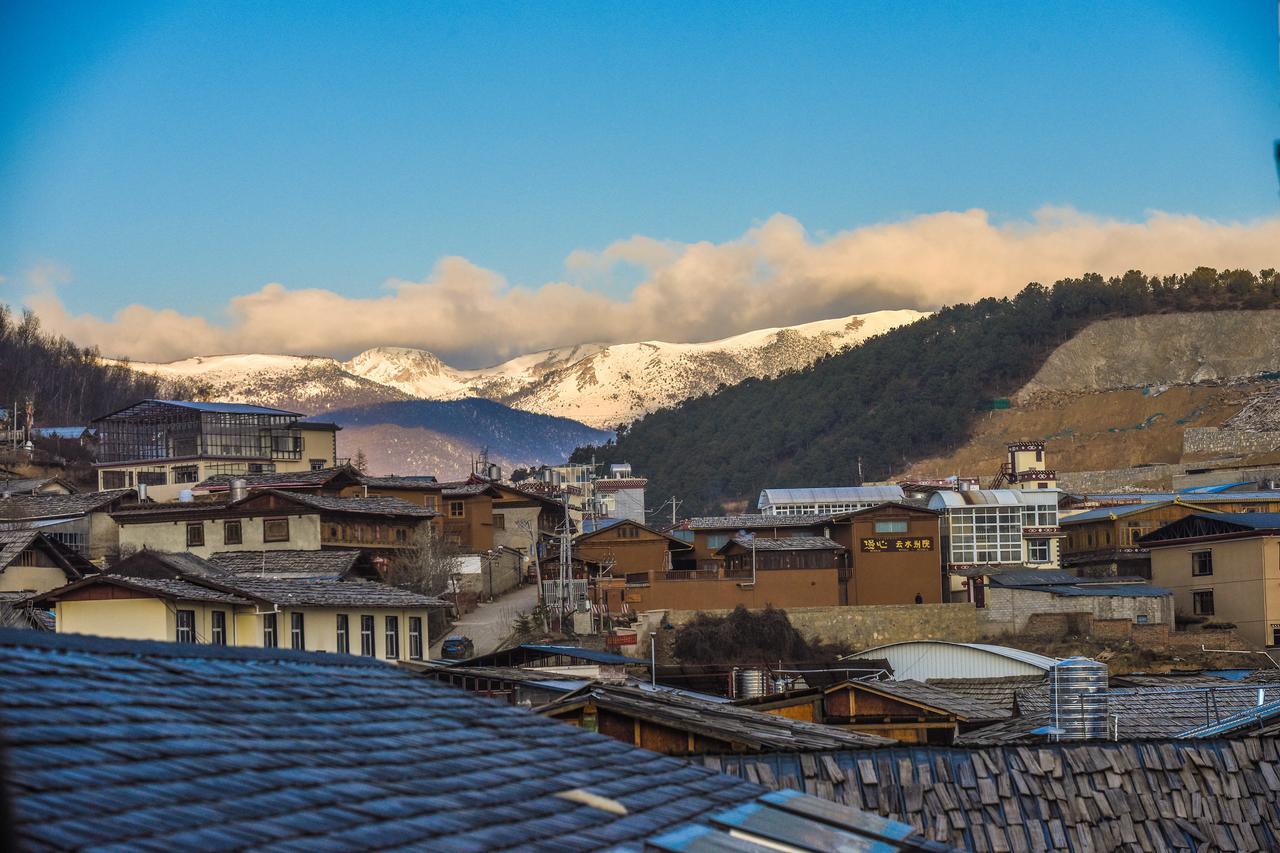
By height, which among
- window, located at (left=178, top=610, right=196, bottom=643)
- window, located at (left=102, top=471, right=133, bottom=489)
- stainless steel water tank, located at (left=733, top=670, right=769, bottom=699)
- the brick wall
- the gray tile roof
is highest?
window, located at (left=102, top=471, right=133, bottom=489)

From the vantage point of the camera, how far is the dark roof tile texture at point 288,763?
5.23m

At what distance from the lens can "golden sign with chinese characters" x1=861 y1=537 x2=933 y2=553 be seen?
56.8m

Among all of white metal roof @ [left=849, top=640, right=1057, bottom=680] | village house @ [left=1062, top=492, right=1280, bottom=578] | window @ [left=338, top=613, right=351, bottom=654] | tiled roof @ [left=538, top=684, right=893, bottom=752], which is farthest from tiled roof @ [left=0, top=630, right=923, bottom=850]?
village house @ [left=1062, top=492, right=1280, bottom=578]

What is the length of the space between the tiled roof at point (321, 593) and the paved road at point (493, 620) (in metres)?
6.61

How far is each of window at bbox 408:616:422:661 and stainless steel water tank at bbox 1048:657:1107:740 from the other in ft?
57.7

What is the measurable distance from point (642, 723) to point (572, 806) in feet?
30.7

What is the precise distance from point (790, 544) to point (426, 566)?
42.0 ft

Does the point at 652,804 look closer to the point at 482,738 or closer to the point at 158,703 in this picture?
the point at 482,738

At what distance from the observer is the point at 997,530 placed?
65.4m

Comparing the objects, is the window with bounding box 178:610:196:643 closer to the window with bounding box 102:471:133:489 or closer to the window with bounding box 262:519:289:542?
the window with bounding box 262:519:289:542

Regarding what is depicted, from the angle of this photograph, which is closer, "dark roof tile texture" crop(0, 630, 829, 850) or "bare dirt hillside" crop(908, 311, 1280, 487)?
"dark roof tile texture" crop(0, 630, 829, 850)

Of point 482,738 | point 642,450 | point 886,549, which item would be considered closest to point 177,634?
point 482,738

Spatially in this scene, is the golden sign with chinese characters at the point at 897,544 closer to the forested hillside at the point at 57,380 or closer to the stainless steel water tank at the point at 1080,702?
the stainless steel water tank at the point at 1080,702

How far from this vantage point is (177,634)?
92.1 feet
